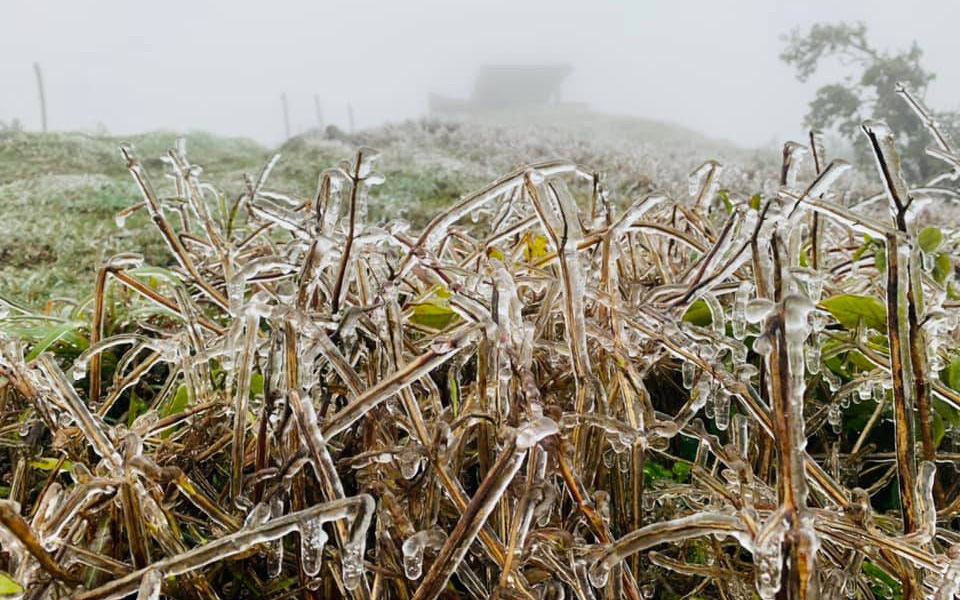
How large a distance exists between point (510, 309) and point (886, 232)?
244mm

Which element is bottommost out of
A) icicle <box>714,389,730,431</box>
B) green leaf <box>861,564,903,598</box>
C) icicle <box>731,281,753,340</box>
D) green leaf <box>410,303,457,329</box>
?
green leaf <box>861,564,903,598</box>

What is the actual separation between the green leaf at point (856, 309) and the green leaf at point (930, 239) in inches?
4.1

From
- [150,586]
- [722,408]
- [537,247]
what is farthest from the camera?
[537,247]

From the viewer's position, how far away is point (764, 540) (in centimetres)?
28

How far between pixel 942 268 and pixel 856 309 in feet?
0.30

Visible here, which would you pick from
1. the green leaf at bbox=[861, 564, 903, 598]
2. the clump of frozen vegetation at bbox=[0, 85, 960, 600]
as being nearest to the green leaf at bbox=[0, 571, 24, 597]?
the clump of frozen vegetation at bbox=[0, 85, 960, 600]

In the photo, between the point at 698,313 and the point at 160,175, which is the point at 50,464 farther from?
the point at 160,175

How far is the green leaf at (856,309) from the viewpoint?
675 millimetres

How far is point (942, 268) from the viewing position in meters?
0.62

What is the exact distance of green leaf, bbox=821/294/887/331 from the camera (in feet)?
2.21

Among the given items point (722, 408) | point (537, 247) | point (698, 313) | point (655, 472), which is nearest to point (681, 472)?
point (655, 472)

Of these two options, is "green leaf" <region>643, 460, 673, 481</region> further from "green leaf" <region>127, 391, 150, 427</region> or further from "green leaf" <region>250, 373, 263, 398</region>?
"green leaf" <region>127, 391, 150, 427</region>

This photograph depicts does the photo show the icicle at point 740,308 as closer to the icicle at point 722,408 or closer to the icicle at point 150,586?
Answer: the icicle at point 722,408

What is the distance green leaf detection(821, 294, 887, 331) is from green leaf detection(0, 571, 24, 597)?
726 millimetres
